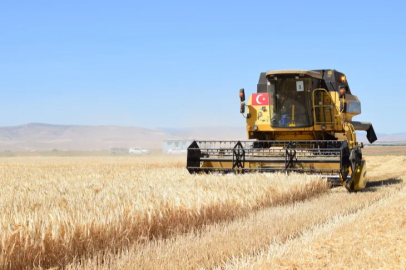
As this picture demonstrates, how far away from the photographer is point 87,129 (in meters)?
198

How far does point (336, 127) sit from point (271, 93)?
5.87ft

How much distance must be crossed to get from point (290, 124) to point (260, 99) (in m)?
1.13

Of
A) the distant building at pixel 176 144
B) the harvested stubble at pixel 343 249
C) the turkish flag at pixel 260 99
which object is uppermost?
the turkish flag at pixel 260 99

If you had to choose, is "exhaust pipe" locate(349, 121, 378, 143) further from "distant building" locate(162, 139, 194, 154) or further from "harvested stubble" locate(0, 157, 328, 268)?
"distant building" locate(162, 139, 194, 154)

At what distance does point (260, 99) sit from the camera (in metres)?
12.4

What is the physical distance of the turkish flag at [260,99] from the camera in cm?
1229

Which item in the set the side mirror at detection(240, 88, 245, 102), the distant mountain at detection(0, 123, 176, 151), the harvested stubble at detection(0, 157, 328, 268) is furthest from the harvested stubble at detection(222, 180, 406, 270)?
the distant mountain at detection(0, 123, 176, 151)

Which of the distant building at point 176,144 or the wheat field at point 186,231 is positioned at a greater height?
the distant building at point 176,144

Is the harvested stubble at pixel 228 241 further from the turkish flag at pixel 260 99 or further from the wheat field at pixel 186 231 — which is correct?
the turkish flag at pixel 260 99

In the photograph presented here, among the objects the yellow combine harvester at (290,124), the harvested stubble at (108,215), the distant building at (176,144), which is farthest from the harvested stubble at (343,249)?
the distant building at (176,144)

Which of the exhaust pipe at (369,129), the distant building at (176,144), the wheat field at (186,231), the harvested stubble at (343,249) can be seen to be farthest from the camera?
the distant building at (176,144)

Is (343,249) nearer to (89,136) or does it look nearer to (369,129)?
(369,129)

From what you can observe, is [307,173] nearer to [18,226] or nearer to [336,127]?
[336,127]

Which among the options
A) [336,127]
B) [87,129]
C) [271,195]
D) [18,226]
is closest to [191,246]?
[18,226]
